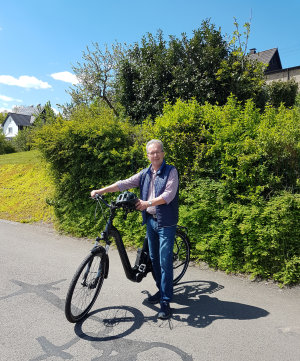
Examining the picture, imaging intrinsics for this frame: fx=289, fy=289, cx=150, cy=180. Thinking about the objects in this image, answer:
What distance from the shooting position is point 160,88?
34.6 ft

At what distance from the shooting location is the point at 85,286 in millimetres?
3264

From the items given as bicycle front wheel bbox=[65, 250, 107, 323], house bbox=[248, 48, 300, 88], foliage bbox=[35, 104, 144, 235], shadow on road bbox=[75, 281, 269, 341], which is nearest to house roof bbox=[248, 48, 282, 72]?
house bbox=[248, 48, 300, 88]

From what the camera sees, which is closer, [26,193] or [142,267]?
[142,267]

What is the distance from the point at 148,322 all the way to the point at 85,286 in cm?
82

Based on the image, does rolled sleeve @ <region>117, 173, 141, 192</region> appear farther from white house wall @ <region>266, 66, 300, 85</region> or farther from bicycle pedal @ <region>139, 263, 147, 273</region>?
white house wall @ <region>266, 66, 300, 85</region>

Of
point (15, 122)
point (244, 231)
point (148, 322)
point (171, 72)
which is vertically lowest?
point (148, 322)

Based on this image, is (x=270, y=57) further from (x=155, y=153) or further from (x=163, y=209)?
(x=163, y=209)

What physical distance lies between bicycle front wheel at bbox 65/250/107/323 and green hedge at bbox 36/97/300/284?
6.18 feet

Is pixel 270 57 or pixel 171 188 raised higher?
pixel 270 57

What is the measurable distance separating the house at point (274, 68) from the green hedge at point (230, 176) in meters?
20.8

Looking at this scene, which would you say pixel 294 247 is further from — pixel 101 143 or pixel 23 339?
pixel 101 143

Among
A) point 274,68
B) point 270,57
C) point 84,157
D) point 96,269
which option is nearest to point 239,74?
point 84,157

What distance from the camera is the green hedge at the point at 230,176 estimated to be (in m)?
4.07

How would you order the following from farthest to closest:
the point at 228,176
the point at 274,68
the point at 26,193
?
1. the point at 274,68
2. the point at 26,193
3. the point at 228,176
